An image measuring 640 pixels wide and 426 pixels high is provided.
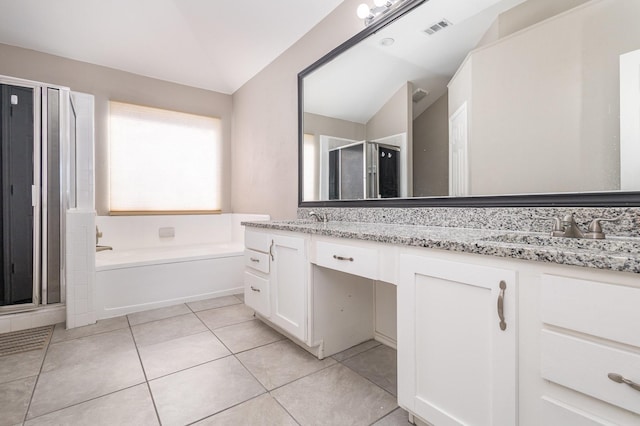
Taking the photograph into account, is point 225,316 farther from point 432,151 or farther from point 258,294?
point 432,151

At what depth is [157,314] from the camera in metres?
2.44

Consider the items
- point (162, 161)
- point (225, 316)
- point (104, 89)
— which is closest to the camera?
point (225, 316)

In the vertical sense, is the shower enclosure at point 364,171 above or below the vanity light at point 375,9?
below

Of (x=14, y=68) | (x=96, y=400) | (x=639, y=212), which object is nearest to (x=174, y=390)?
(x=96, y=400)

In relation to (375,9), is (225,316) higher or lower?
lower

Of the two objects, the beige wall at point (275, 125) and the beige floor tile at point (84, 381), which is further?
the beige wall at point (275, 125)

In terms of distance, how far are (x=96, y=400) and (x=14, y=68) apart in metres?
3.11

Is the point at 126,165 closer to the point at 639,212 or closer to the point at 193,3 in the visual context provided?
the point at 193,3

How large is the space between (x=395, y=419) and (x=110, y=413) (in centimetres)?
120

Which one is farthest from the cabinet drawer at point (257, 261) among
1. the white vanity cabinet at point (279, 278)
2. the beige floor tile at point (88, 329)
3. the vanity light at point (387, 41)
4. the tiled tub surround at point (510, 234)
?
the vanity light at point (387, 41)

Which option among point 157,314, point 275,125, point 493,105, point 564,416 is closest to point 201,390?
point 157,314

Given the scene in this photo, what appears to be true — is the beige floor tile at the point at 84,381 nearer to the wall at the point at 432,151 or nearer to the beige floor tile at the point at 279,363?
the beige floor tile at the point at 279,363

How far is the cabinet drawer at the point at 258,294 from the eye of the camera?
2.00 meters

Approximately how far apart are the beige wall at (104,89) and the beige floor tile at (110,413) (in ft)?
7.79
